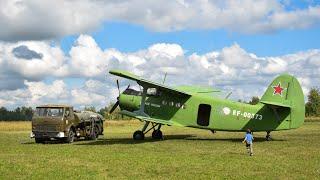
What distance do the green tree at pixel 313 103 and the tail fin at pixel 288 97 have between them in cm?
10203

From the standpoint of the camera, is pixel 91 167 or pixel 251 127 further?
pixel 251 127

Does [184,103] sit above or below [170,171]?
above

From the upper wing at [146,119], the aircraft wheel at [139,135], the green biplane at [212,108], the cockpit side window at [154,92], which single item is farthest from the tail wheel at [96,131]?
the cockpit side window at [154,92]

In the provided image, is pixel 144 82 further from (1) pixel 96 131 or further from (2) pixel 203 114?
(1) pixel 96 131

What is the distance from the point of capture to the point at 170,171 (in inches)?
561

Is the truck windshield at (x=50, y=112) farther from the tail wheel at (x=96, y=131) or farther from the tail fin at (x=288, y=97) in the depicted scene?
the tail fin at (x=288, y=97)

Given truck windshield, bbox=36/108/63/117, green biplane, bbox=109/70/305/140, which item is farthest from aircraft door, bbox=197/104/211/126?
truck windshield, bbox=36/108/63/117

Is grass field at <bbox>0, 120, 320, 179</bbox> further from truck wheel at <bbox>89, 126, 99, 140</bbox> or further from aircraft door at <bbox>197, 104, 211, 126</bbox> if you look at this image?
truck wheel at <bbox>89, 126, 99, 140</bbox>

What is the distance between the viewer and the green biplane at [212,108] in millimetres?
25938

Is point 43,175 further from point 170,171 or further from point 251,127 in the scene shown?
point 251,127

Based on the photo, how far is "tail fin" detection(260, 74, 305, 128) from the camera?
25.8 m

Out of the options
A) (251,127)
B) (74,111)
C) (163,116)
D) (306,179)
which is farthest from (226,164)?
(74,111)

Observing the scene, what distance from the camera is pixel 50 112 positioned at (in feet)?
90.5

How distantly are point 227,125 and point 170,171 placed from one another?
13.2m
